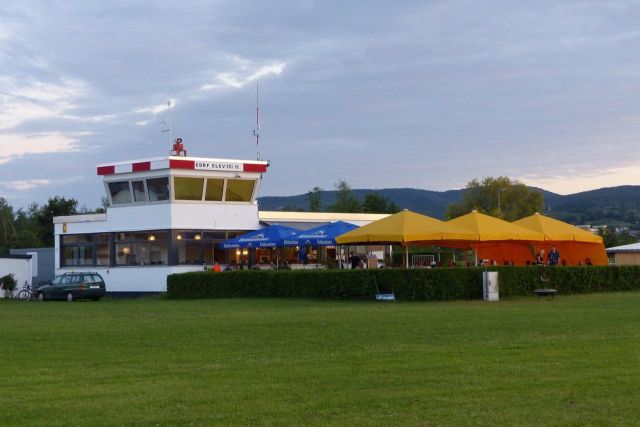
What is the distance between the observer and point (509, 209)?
87375mm

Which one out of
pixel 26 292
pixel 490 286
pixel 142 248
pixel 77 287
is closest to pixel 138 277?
pixel 142 248

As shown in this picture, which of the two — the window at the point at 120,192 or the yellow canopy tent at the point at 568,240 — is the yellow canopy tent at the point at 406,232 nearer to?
the yellow canopy tent at the point at 568,240

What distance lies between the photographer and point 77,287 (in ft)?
121

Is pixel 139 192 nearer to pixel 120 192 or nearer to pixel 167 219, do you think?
pixel 120 192

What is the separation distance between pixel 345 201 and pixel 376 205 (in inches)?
107

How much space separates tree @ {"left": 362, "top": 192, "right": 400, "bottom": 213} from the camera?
78.0 meters

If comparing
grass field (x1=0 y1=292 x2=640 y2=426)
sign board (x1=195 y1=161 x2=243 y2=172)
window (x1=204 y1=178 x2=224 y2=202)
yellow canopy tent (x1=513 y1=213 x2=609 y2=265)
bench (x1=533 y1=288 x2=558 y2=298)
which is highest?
sign board (x1=195 y1=161 x2=243 y2=172)

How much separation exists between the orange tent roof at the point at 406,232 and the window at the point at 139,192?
1223cm

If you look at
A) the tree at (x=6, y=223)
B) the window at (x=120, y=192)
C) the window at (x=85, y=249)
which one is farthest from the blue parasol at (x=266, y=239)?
the tree at (x=6, y=223)

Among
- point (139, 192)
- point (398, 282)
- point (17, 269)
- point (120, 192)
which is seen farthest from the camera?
point (17, 269)

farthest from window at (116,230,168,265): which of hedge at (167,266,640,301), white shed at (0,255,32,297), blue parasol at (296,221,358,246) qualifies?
blue parasol at (296,221,358,246)

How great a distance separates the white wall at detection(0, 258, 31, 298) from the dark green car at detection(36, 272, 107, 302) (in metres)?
6.23

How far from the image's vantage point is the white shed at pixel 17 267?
4281 centimetres

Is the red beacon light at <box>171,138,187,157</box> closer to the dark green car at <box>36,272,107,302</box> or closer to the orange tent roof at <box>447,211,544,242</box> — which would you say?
the dark green car at <box>36,272,107,302</box>
